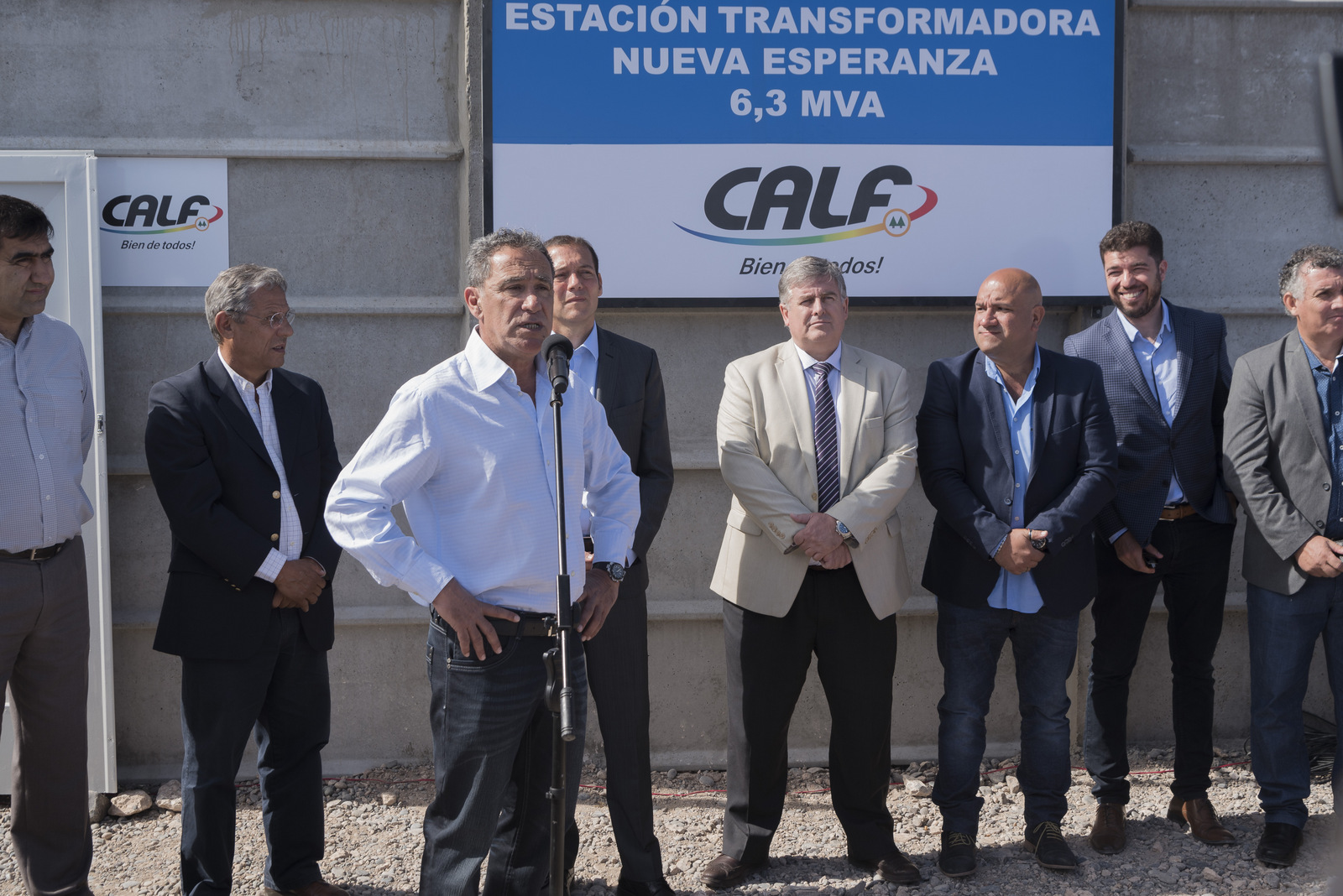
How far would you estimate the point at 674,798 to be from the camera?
Result: 4.46 meters

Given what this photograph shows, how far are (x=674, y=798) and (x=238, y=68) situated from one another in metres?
3.58

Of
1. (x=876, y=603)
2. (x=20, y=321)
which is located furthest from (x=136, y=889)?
(x=876, y=603)

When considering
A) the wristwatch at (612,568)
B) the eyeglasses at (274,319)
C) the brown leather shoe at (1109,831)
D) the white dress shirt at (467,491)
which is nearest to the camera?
the white dress shirt at (467,491)

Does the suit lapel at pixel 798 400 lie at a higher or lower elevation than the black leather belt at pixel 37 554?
higher

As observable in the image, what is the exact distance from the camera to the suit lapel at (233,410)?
3.32 metres

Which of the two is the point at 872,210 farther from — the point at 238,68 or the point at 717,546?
the point at 238,68

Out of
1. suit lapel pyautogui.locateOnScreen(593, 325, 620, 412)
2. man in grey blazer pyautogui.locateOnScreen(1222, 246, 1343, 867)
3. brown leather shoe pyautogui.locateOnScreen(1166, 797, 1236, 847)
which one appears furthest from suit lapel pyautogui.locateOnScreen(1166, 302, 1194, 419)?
suit lapel pyautogui.locateOnScreen(593, 325, 620, 412)

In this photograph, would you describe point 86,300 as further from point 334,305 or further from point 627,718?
point 627,718

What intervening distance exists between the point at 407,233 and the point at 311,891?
2617 mm

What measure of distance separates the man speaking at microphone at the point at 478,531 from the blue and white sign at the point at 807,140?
5.92ft

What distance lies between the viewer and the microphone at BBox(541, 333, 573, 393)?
7.79 ft

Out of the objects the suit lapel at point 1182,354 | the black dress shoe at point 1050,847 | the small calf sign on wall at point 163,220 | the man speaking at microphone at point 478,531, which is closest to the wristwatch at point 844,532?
the man speaking at microphone at point 478,531

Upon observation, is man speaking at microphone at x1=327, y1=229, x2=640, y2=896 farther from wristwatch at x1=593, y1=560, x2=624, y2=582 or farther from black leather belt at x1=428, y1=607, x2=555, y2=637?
wristwatch at x1=593, y1=560, x2=624, y2=582

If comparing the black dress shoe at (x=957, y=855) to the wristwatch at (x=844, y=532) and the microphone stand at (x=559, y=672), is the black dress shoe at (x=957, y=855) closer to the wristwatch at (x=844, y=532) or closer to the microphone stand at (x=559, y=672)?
the wristwatch at (x=844, y=532)
